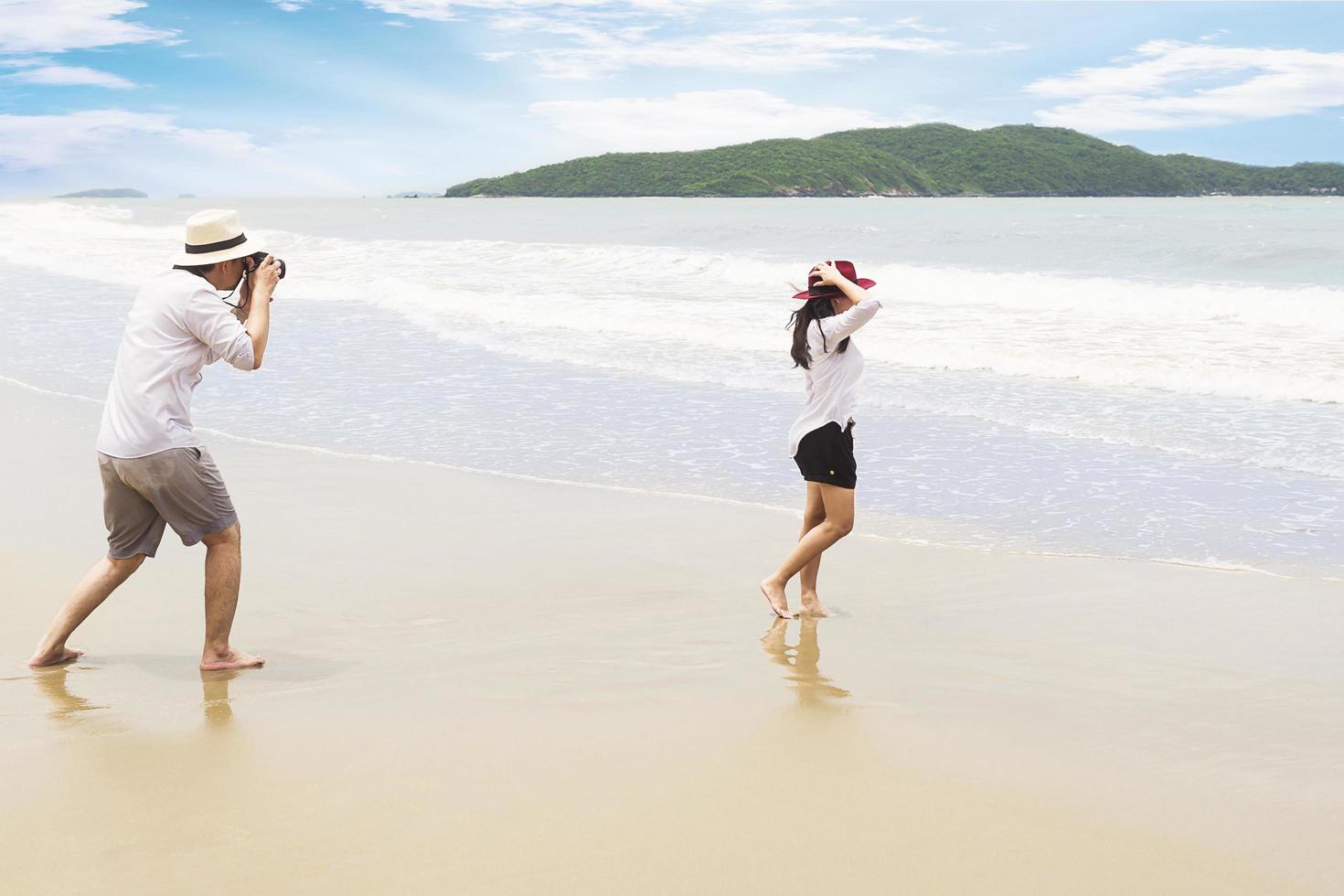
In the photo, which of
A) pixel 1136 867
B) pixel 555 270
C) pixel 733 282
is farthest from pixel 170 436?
pixel 555 270

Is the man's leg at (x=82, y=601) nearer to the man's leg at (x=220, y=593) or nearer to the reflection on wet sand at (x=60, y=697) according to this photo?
the reflection on wet sand at (x=60, y=697)

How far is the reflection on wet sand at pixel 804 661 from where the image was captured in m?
4.34

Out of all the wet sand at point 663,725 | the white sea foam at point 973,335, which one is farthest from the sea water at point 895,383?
the wet sand at point 663,725

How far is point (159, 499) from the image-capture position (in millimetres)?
4301

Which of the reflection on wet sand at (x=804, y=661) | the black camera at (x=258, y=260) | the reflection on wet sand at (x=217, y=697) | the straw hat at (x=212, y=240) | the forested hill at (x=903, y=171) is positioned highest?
the forested hill at (x=903, y=171)

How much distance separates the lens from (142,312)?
427cm

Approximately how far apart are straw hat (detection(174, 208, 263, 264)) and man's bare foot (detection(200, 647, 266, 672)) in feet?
4.85

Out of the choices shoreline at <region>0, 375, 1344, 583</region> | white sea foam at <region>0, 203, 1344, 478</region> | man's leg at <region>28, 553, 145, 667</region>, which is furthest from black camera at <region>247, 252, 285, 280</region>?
white sea foam at <region>0, 203, 1344, 478</region>

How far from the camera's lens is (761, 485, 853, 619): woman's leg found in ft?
17.8

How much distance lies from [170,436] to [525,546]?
8.56 feet

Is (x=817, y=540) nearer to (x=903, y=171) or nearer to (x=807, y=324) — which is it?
(x=807, y=324)

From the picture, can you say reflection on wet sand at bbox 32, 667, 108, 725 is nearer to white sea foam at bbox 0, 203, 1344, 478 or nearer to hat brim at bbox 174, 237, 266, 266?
hat brim at bbox 174, 237, 266, 266

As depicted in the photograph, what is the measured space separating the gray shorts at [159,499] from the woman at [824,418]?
2.40 metres

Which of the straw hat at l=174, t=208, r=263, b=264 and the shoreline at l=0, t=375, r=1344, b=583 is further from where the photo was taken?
the shoreline at l=0, t=375, r=1344, b=583
